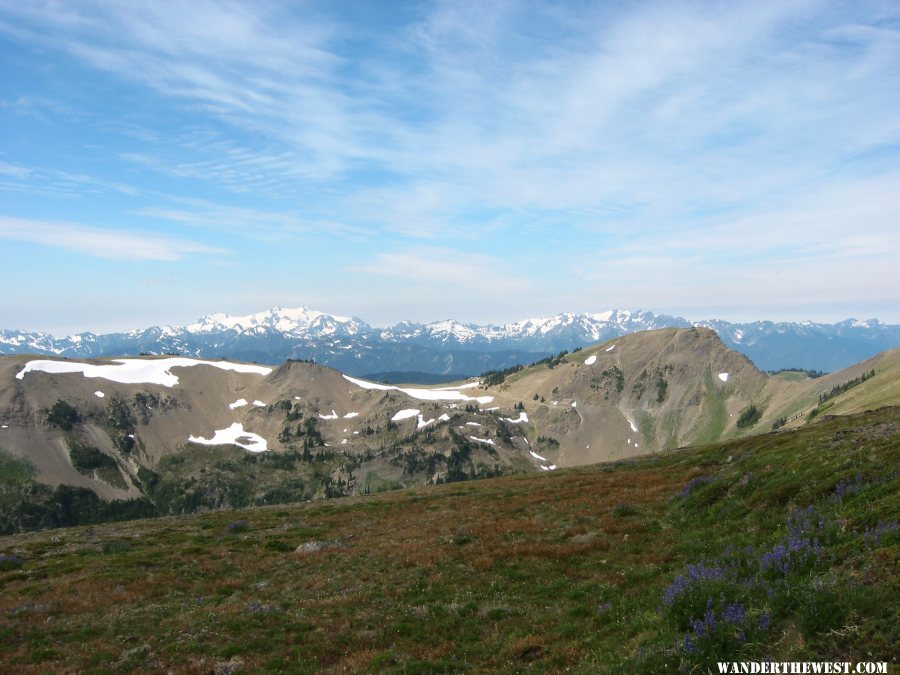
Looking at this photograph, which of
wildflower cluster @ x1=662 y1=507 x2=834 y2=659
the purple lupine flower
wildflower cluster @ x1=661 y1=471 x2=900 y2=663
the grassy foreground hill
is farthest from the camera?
Result: the grassy foreground hill

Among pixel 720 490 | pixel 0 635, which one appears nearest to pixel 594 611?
pixel 720 490

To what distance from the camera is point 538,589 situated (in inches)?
797

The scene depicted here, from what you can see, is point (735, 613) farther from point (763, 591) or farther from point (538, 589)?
point (538, 589)

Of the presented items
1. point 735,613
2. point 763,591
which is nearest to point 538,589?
point 763,591

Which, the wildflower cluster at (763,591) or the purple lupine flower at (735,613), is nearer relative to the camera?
the wildflower cluster at (763,591)

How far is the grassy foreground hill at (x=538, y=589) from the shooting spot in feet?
35.4

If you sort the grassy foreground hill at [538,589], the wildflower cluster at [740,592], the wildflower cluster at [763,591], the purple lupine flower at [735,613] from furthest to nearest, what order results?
the grassy foreground hill at [538,589], the purple lupine flower at [735,613], the wildflower cluster at [740,592], the wildflower cluster at [763,591]

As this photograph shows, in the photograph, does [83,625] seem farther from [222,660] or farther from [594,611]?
[594,611]

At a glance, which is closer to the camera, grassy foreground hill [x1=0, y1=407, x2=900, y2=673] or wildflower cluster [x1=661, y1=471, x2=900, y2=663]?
wildflower cluster [x1=661, y1=471, x2=900, y2=663]

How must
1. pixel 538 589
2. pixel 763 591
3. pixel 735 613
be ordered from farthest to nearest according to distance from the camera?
pixel 538 589 → pixel 763 591 → pixel 735 613

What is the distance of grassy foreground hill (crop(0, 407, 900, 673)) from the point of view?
35.4ft

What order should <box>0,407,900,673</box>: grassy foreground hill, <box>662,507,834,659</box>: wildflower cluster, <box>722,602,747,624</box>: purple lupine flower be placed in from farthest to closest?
<box>0,407,900,673</box>: grassy foreground hill < <box>722,602,747,624</box>: purple lupine flower < <box>662,507,834,659</box>: wildflower cluster

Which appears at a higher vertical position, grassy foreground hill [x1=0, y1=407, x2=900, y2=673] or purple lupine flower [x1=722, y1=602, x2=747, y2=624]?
purple lupine flower [x1=722, y1=602, x2=747, y2=624]

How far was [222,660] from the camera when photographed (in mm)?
16766
